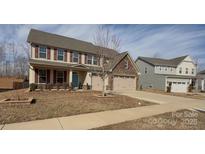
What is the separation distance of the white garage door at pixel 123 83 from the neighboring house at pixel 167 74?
19.6ft

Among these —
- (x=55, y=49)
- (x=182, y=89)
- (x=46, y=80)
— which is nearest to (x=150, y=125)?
(x=46, y=80)

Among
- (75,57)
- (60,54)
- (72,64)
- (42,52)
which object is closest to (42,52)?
(42,52)

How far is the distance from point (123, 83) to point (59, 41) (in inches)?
436

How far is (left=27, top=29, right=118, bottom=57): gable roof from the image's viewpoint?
17.8 m

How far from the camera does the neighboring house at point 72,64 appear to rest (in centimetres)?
1740

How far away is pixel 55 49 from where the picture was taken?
62.1ft

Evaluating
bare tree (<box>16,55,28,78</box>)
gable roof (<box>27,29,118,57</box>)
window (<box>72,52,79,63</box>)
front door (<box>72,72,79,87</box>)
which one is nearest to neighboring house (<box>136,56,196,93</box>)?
gable roof (<box>27,29,118,57</box>)

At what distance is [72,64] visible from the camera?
64.1 ft

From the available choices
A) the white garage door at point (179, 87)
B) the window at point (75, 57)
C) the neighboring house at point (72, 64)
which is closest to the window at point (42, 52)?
the neighboring house at point (72, 64)

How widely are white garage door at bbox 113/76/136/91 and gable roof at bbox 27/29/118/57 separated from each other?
4.35 metres

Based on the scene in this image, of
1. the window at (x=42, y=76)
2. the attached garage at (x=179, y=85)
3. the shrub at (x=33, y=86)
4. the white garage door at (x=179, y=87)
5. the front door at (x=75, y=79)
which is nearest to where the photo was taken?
the shrub at (x=33, y=86)

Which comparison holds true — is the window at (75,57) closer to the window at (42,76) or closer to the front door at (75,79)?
the front door at (75,79)

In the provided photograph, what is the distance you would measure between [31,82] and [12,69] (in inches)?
1389

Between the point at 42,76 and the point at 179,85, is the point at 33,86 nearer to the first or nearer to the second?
the point at 42,76
